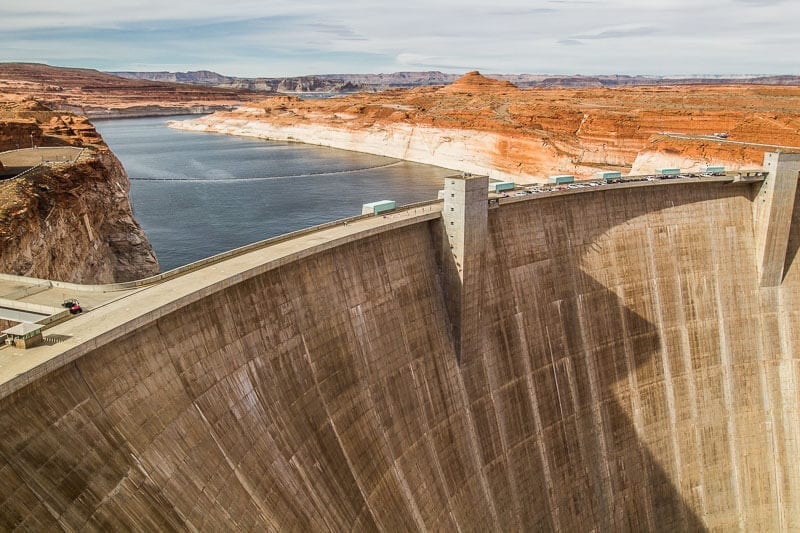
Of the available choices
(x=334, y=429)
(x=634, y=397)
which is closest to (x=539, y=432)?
(x=634, y=397)

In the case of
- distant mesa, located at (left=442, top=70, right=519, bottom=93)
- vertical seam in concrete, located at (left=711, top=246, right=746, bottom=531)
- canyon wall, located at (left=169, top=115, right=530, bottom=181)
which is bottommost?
vertical seam in concrete, located at (left=711, top=246, right=746, bottom=531)

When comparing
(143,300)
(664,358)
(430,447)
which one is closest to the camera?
(143,300)

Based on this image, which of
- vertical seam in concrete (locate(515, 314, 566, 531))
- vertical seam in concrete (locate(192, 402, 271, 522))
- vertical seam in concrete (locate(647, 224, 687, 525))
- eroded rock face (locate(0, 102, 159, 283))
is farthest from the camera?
vertical seam in concrete (locate(647, 224, 687, 525))

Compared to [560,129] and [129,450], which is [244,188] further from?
[129,450]

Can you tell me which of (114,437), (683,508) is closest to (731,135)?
(683,508)

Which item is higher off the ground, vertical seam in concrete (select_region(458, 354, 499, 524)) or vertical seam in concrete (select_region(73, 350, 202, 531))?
vertical seam in concrete (select_region(73, 350, 202, 531))

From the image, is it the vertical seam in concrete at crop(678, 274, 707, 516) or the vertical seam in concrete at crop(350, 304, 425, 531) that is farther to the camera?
the vertical seam in concrete at crop(678, 274, 707, 516)

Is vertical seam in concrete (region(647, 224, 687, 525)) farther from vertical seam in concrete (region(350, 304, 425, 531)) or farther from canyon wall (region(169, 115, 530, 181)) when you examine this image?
canyon wall (region(169, 115, 530, 181))

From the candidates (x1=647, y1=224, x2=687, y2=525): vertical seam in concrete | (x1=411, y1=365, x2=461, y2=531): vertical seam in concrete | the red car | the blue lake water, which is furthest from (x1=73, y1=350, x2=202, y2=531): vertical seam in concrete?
the blue lake water
